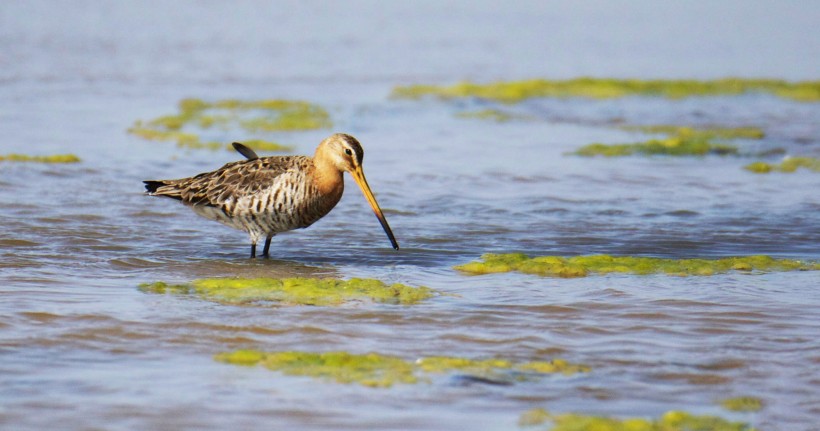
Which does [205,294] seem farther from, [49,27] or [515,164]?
[49,27]

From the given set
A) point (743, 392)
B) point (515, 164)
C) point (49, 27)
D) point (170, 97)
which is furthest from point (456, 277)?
point (49, 27)

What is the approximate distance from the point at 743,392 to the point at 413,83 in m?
12.1

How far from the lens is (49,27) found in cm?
1894

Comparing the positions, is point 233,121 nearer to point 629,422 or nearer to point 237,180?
point 237,180

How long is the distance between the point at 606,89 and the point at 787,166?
5381mm

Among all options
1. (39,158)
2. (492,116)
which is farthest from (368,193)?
(492,116)

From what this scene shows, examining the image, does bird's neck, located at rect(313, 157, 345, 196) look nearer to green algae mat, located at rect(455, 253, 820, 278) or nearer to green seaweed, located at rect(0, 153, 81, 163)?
green algae mat, located at rect(455, 253, 820, 278)

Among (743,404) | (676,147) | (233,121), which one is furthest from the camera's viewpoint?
(233,121)

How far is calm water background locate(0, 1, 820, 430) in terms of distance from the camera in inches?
180

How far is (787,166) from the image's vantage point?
1095cm

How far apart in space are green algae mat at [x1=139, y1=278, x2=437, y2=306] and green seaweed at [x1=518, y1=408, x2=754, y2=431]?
1.89m

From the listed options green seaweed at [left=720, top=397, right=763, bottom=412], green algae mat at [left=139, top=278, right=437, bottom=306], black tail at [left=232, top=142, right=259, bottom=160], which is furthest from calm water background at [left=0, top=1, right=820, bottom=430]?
black tail at [left=232, top=142, right=259, bottom=160]

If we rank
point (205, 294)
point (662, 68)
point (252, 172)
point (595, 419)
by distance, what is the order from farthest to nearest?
point (662, 68) < point (252, 172) < point (205, 294) < point (595, 419)

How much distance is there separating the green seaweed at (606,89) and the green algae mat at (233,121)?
2.00 metres
